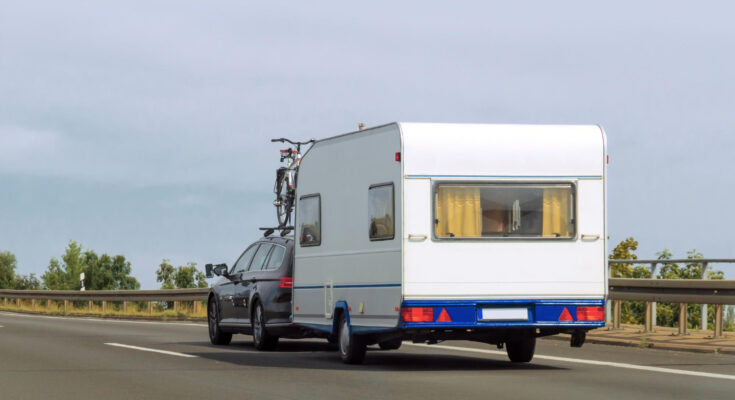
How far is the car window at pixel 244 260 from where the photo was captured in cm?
1872

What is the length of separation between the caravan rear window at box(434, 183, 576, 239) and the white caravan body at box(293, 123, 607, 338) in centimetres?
1

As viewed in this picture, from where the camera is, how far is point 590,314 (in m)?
13.7

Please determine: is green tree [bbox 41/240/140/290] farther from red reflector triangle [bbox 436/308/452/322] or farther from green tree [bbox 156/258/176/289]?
red reflector triangle [bbox 436/308/452/322]

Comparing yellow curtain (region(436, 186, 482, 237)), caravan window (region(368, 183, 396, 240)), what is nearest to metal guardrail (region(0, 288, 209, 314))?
caravan window (region(368, 183, 396, 240))

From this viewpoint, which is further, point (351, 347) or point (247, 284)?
point (247, 284)

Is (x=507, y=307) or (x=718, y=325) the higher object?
(x=507, y=307)

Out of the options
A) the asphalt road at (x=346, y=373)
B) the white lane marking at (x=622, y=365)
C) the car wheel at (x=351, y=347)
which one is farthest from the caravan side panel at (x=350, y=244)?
the white lane marking at (x=622, y=365)

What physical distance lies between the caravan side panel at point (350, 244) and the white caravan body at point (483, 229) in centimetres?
3

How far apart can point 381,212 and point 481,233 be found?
113 centimetres

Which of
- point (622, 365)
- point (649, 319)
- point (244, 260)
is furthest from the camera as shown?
point (649, 319)

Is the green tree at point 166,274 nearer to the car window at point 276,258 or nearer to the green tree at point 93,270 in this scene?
the green tree at point 93,270

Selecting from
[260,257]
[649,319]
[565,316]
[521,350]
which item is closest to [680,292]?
[649,319]

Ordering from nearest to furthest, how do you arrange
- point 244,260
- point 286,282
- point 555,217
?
point 555,217 < point 286,282 < point 244,260

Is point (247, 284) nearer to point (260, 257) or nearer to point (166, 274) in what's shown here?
point (260, 257)
